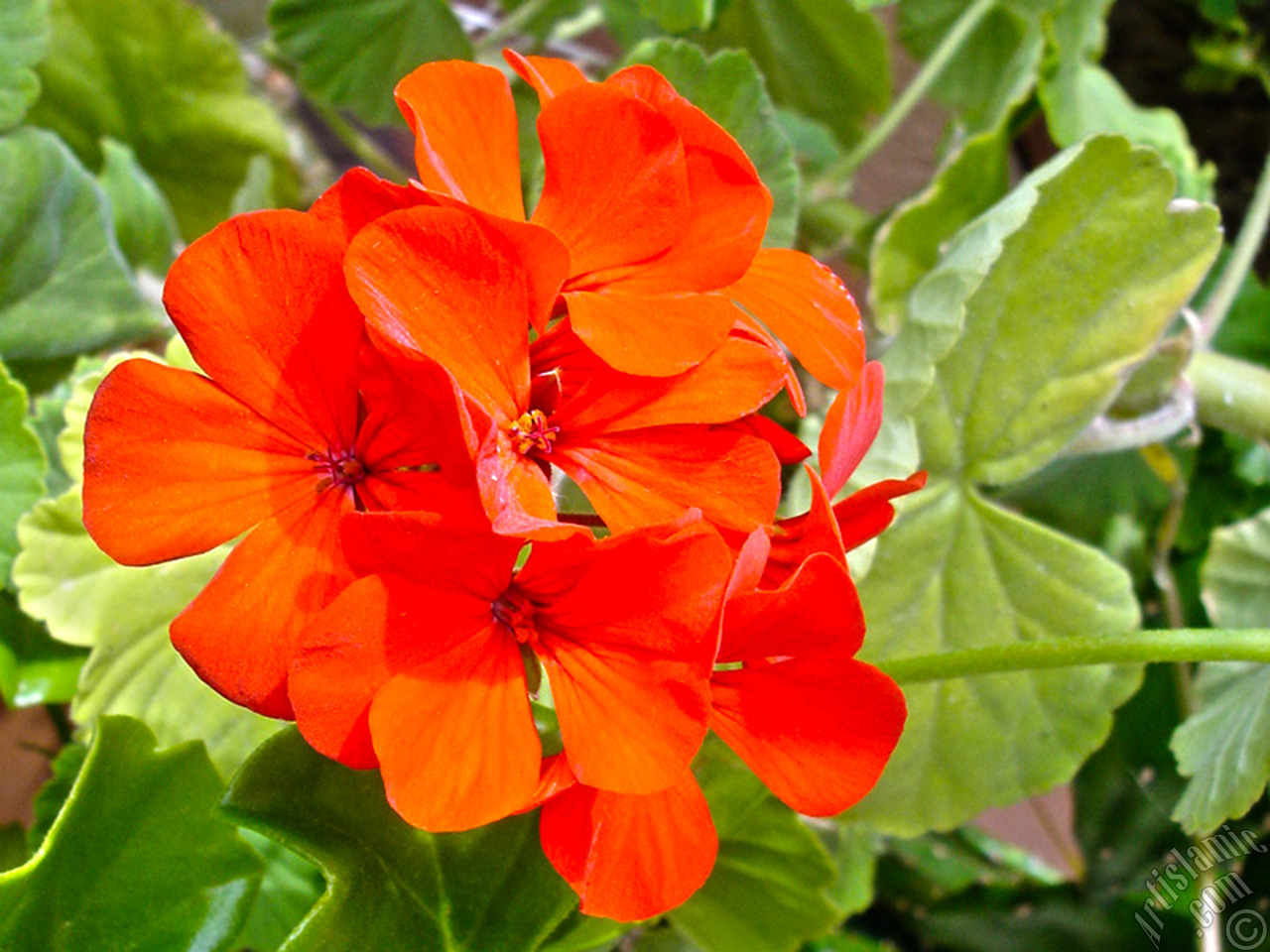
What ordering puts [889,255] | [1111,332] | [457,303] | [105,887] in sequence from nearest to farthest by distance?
[457,303]
[105,887]
[1111,332]
[889,255]

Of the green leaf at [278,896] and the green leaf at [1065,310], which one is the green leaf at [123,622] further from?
the green leaf at [1065,310]

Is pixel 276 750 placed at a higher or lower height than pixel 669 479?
lower

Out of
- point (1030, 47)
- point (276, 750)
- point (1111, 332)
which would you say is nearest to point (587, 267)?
point (276, 750)

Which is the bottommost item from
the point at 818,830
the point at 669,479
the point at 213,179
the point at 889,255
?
the point at 818,830

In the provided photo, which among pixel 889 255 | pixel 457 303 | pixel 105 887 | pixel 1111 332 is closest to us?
pixel 457 303

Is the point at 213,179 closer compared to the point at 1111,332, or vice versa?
the point at 1111,332

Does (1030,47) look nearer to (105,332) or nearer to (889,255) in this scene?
(889,255)

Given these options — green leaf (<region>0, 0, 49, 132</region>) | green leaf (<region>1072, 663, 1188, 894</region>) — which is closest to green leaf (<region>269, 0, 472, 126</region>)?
green leaf (<region>0, 0, 49, 132</region>)
